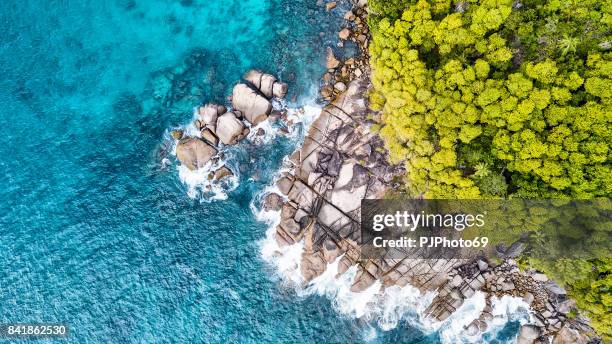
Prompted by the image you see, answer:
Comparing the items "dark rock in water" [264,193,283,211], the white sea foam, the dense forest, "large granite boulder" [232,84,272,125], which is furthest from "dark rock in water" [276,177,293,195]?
the dense forest

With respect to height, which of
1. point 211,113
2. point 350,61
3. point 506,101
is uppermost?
point 350,61

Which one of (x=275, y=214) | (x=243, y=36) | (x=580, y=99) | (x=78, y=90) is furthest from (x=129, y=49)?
(x=580, y=99)

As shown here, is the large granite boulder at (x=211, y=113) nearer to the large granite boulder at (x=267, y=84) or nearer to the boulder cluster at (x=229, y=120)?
the boulder cluster at (x=229, y=120)

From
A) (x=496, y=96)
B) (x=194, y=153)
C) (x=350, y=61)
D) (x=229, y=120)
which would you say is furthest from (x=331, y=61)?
(x=496, y=96)

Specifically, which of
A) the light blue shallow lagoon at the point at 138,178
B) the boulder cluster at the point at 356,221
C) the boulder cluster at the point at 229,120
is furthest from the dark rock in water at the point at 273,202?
the boulder cluster at the point at 229,120

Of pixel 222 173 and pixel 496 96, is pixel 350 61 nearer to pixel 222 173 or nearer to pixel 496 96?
pixel 496 96

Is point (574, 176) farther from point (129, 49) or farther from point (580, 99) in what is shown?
point (129, 49)
